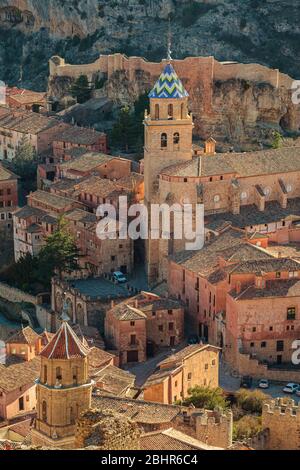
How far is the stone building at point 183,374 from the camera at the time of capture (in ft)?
152

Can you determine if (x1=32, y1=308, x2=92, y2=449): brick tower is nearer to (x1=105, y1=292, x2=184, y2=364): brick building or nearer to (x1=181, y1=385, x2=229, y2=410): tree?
(x1=181, y1=385, x2=229, y2=410): tree

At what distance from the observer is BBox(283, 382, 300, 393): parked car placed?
4828cm

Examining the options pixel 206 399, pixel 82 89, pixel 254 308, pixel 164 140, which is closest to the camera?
pixel 206 399

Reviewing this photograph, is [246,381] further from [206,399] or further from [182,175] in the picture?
[182,175]

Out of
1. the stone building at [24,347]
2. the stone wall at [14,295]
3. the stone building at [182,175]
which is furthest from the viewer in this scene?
the stone wall at [14,295]

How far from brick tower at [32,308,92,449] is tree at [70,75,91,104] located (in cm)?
4710

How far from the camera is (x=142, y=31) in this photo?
92.6 m

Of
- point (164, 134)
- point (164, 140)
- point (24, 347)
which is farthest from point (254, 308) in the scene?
point (164, 134)

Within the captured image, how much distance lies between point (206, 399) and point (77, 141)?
3064cm

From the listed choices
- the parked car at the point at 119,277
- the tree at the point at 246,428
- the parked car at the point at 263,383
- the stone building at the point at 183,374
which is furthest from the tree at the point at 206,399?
the parked car at the point at 119,277

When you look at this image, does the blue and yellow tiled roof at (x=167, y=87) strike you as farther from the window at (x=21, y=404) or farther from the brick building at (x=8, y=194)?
the window at (x=21, y=404)

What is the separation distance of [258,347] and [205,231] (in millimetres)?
8309

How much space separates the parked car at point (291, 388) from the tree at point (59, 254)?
14.8m
